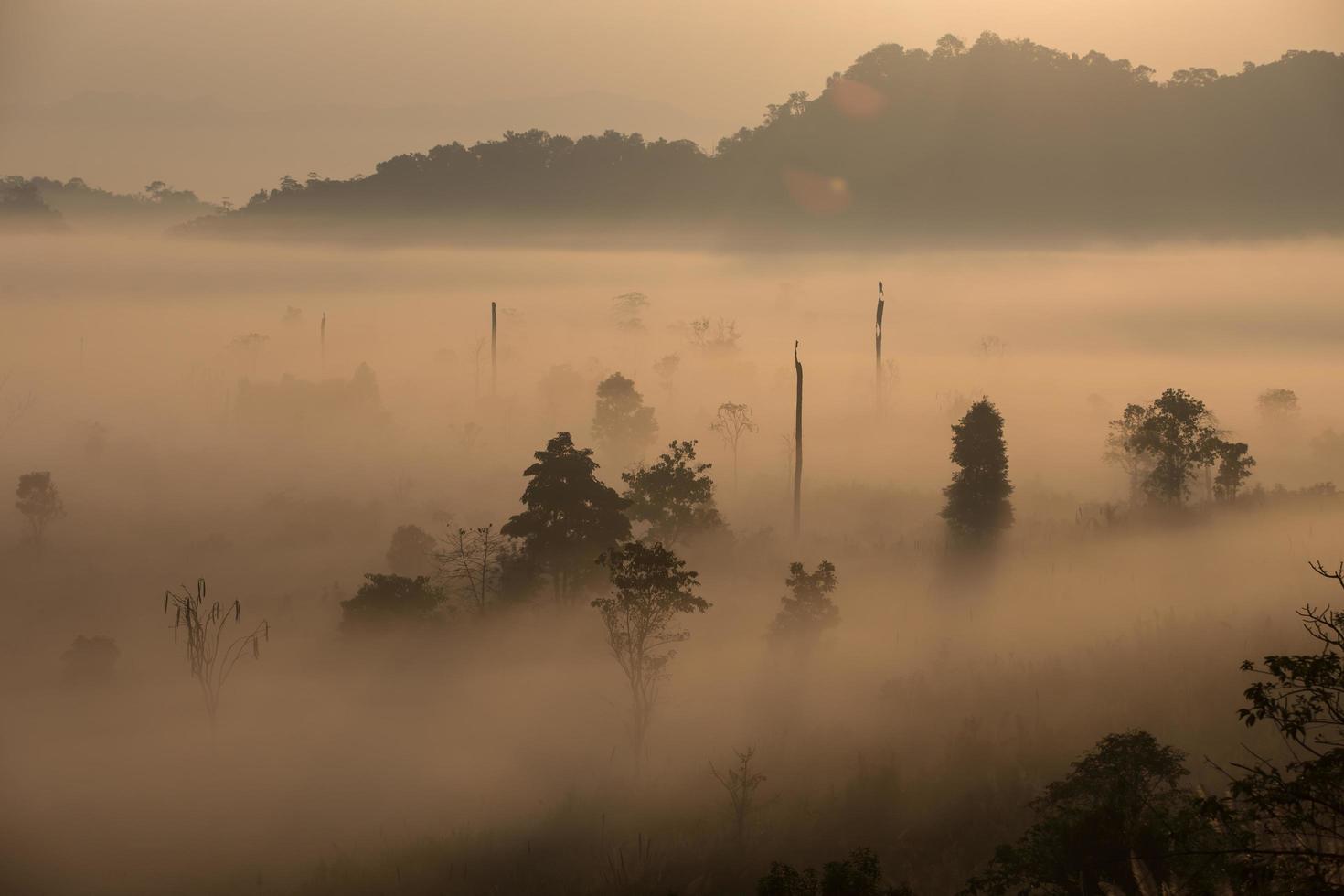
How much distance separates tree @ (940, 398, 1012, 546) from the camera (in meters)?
73.4

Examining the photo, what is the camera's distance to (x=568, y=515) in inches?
2355

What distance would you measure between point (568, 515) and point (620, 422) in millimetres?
44366

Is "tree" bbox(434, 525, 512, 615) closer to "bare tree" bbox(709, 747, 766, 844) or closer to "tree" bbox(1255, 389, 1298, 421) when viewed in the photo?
"bare tree" bbox(709, 747, 766, 844)

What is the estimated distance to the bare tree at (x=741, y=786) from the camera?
4259 centimetres

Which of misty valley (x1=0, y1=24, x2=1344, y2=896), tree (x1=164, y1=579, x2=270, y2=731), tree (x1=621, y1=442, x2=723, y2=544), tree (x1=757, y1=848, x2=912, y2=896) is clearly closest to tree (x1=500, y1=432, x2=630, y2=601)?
misty valley (x1=0, y1=24, x2=1344, y2=896)

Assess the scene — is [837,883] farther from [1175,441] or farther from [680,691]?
[1175,441]

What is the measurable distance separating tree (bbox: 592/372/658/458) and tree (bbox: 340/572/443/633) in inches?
1823

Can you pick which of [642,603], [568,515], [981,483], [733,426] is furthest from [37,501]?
[733,426]

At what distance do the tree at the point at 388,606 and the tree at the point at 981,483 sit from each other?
33.8 m

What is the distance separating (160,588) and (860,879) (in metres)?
60.8

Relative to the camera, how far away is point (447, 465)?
116 meters

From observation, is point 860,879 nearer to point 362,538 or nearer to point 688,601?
point 688,601

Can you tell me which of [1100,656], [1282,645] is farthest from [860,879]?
[1282,645]

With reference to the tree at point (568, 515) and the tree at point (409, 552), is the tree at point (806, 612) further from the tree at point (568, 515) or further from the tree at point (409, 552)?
the tree at point (409, 552)
